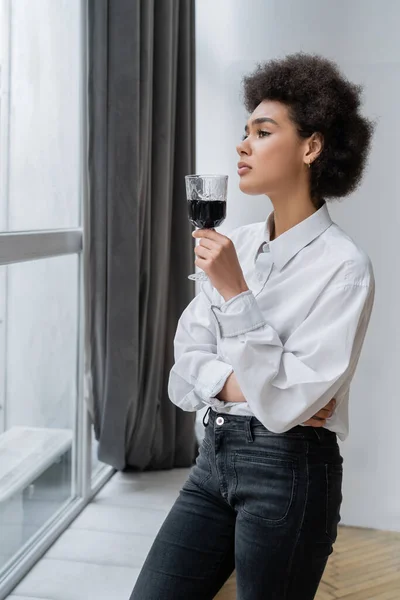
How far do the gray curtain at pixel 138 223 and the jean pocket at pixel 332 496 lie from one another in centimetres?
154

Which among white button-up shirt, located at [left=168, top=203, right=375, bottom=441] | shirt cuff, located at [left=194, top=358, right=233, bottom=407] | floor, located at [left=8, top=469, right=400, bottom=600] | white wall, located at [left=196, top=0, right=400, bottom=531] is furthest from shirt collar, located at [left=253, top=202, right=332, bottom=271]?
white wall, located at [left=196, top=0, right=400, bottom=531]

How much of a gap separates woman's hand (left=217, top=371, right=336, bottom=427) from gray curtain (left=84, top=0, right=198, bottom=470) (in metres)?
1.41

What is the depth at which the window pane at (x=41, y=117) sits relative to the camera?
221 cm

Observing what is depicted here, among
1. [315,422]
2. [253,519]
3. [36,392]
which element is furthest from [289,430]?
[36,392]

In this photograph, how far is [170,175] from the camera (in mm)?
3141

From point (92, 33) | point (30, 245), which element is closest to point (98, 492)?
point (30, 245)

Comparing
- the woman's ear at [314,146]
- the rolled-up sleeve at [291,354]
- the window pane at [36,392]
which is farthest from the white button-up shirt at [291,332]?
the window pane at [36,392]

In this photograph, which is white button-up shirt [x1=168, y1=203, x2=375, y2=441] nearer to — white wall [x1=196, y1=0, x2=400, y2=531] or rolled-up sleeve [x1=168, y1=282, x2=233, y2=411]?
rolled-up sleeve [x1=168, y1=282, x2=233, y2=411]

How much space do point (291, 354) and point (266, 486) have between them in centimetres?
24

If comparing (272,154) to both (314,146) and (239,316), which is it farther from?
(239,316)

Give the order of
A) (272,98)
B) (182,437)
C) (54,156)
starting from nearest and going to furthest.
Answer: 1. (272,98)
2. (54,156)
3. (182,437)

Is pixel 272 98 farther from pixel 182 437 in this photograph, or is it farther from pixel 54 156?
pixel 182 437

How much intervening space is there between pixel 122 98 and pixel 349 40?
0.91 metres

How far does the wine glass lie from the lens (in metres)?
1.42
